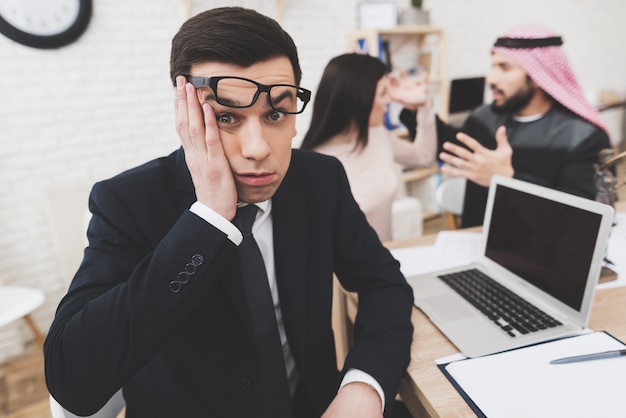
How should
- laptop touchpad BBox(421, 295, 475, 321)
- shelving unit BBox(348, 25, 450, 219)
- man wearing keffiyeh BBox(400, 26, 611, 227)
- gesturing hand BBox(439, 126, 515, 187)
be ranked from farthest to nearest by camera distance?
shelving unit BBox(348, 25, 450, 219) < man wearing keffiyeh BBox(400, 26, 611, 227) < gesturing hand BBox(439, 126, 515, 187) < laptop touchpad BBox(421, 295, 475, 321)

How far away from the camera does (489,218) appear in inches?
50.8

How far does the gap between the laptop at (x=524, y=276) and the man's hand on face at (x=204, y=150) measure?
0.64 metres

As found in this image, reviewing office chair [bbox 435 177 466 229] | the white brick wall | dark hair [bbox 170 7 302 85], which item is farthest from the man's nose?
the white brick wall

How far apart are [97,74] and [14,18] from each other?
484 millimetres

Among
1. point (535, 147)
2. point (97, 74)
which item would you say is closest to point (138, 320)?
point (535, 147)

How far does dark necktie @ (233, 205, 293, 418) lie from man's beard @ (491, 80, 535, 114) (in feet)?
5.61

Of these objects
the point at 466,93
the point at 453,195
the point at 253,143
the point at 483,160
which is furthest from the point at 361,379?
the point at 466,93

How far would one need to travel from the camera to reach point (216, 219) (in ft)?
2.41

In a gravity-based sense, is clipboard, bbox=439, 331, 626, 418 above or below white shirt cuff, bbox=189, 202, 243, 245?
below

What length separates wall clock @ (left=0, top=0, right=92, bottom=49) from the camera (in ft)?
7.49

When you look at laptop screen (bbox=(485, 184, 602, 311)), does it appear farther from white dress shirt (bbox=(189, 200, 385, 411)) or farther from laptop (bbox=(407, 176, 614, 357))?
white dress shirt (bbox=(189, 200, 385, 411))

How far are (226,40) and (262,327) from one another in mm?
632

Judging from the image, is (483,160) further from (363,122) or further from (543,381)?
A: (543,381)

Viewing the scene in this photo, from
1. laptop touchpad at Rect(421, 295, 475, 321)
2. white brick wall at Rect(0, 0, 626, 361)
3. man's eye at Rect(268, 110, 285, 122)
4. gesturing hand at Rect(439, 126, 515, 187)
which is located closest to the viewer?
man's eye at Rect(268, 110, 285, 122)
